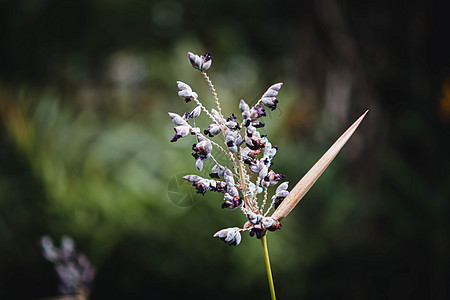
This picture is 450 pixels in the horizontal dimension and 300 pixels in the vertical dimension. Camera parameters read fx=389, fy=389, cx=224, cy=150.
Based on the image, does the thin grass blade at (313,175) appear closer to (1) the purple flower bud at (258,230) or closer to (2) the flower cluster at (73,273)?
(1) the purple flower bud at (258,230)

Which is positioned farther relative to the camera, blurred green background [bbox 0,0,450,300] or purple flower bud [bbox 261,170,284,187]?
blurred green background [bbox 0,0,450,300]

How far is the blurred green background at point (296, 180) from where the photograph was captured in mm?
1508

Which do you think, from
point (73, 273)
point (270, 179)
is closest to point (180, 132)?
point (270, 179)

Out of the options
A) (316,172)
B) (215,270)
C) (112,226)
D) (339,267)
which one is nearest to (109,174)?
(112,226)

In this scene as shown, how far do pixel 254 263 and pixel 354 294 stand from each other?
1.28 feet

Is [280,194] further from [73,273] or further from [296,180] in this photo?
[296,180]

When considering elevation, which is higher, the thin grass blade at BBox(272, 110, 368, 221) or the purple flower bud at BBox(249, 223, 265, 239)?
the thin grass blade at BBox(272, 110, 368, 221)

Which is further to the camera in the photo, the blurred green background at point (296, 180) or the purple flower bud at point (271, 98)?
the blurred green background at point (296, 180)

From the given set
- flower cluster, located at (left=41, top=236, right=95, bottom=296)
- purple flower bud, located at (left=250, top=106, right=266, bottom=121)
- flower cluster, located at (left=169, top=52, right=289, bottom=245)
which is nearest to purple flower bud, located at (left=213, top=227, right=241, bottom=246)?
flower cluster, located at (left=169, top=52, right=289, bottom=245)

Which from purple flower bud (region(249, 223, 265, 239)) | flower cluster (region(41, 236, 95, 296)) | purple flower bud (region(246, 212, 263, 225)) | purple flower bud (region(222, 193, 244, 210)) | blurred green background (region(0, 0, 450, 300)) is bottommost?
purple flower bud (region(249, 223, 265, 239))

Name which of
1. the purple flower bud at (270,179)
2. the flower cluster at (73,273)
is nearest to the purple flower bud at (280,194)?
the purple flower bud at (270,179)

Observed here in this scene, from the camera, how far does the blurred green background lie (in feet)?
4.95

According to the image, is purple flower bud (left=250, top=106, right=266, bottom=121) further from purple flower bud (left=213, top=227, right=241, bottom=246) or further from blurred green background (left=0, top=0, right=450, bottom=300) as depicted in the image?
blurred green background (left=0, top=0, right=450, bottom=300)

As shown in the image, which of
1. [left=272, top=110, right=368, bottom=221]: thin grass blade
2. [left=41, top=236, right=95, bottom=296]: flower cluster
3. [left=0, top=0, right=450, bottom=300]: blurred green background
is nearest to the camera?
Result: [left=272, top=110, right=368, bottom=221]: thin grass blade
